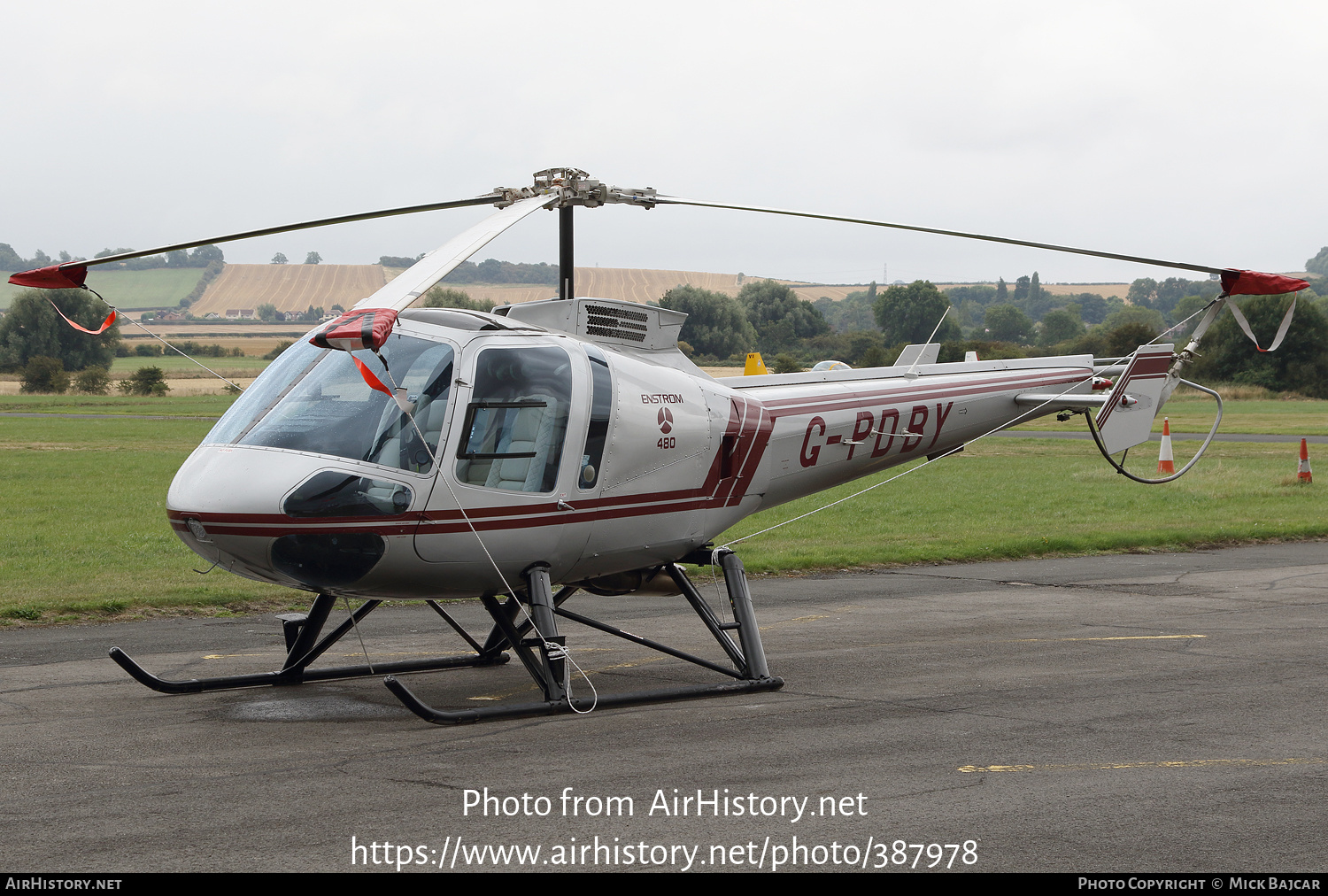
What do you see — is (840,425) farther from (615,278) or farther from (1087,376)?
(615,278)

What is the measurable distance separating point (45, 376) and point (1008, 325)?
6233 cm

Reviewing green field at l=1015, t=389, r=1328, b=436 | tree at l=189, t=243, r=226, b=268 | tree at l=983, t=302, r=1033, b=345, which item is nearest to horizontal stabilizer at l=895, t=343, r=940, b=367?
green field at l=1015, t=389, r=1328, b=436

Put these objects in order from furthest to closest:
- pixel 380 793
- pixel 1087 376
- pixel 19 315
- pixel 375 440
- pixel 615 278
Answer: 1. pixel 19 315
2. pixel 615 278
3. pixel 1087 376
4. pixel 375 440
5. pixel 380 793

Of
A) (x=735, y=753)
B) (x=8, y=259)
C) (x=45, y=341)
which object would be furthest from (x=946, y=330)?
(x=8, y=259)

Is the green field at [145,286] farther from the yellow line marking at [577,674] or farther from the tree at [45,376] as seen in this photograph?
the yellow line marking at [577,674]

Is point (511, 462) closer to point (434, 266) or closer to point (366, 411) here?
point (366, 411)

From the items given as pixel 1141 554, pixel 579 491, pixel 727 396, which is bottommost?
pixel 1141 554

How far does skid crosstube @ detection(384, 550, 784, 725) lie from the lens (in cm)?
805

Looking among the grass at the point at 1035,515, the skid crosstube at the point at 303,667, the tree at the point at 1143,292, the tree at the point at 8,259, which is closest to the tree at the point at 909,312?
the grass at the point at 1035,515

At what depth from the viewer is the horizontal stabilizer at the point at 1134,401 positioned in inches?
444

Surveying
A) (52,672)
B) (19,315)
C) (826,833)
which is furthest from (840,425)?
(19,315)

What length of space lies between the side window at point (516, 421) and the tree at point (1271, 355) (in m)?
65.4

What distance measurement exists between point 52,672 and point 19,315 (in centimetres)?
8189
